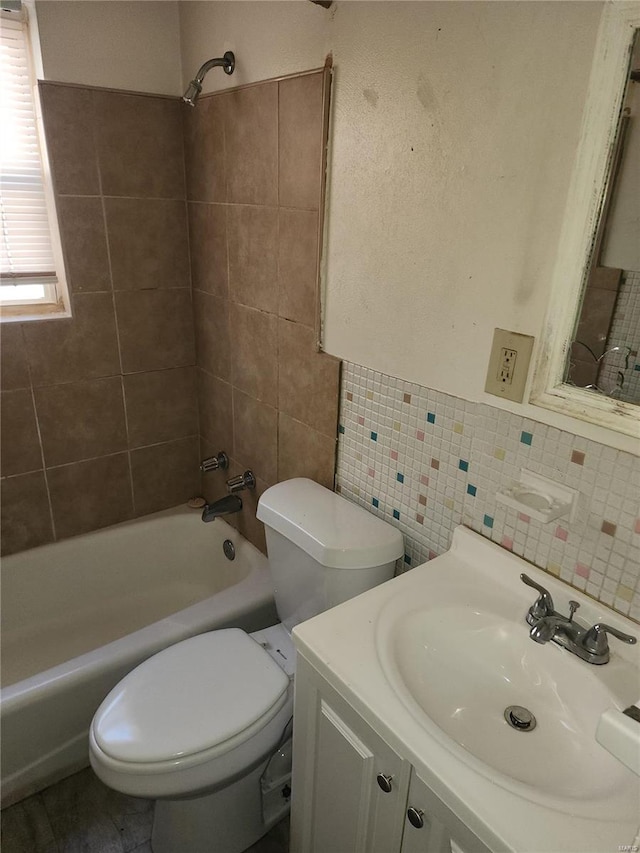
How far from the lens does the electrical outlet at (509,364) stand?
1.00 m

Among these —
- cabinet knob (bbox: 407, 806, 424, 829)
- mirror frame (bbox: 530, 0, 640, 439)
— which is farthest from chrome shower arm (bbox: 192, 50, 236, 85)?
cabinet knob (bbox: 407, 806, 424, 829)

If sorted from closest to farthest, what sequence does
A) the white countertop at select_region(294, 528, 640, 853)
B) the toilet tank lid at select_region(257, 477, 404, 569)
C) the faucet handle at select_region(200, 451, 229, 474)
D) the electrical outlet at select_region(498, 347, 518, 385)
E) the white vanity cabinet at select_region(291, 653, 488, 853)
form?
the white countertop at select_region(294, 528, 640, 853) < the white vanity cabinet at select_region(291, 653, 488, 853) < the electrical outlet at select_region(498, 347, 518, 385) < the toilet tank lid at select_region(257, 477, 404, 569) < the faucet handle at select_region(200, 451, 229, 474)

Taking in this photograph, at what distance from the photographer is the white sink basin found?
0.82 metres

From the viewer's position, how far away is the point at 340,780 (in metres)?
1.00

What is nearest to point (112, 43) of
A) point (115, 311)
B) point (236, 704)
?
point (115, 311)

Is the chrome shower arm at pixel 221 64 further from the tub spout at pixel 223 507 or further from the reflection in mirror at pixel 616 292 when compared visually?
the tub spout at pixel 223 507

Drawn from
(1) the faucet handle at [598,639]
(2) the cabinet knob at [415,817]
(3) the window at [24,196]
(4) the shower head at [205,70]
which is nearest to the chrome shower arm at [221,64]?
(4) the shower head at [205,70]

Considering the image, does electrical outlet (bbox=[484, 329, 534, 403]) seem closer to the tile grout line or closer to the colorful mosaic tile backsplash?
the colorful mosaic tile backsplash

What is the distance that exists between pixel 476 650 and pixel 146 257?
162 centimetres

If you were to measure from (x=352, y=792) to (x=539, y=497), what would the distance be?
0.62 m

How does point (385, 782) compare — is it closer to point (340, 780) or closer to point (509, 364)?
point (340, 780)

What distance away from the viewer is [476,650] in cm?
103

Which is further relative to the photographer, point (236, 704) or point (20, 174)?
point (20, 174)

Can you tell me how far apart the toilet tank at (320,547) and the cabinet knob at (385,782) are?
0.44m
